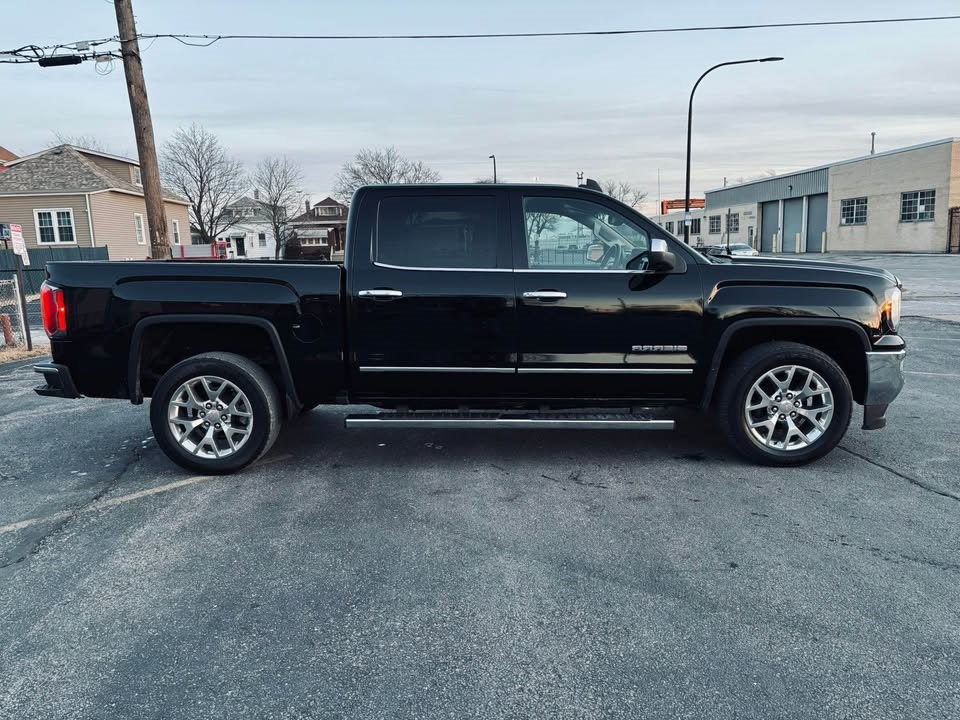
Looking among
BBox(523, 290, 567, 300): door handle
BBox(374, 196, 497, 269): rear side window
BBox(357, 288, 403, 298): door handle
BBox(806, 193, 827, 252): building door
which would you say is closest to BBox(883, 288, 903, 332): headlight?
BBox(523, 290, 567, 300): door handle

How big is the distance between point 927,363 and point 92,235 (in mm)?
35210

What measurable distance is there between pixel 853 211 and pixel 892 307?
4980cm

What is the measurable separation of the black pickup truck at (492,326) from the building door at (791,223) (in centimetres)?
5510

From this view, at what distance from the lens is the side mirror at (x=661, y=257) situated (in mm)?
4863

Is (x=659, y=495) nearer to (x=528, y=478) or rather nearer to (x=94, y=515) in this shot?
(x=528, y=478)

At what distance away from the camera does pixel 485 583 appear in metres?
3.48

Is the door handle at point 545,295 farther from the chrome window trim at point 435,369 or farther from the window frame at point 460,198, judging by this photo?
the chrome window trim at point 435,369

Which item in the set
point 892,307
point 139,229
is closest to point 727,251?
point 892,307

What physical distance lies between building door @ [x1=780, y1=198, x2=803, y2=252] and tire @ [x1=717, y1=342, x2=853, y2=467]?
181 ft

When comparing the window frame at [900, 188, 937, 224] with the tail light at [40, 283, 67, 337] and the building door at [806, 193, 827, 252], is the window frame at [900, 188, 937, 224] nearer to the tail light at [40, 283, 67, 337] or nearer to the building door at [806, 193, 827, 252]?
the building door at [806, 193, 827, 252]

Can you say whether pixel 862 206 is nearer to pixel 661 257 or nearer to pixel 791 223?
pixel 791 223

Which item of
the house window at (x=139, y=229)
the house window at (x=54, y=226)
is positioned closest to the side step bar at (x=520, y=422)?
the house window at (x=54, y=226)

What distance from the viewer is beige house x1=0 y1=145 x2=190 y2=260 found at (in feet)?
112

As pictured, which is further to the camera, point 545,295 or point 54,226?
point 54,226
